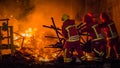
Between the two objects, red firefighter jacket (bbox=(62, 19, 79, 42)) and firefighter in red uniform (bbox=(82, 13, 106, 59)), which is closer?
red firefighter jacket (bbox=(62, 19, 79, 42))

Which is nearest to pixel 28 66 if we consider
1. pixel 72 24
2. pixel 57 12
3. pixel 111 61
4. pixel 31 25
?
pixel 72 24

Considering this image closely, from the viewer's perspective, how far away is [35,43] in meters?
18.8

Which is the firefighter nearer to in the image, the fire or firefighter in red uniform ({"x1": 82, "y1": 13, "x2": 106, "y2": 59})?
firefighter in red uniform ({"x1": 82, "y1": 13, "x2": 106, "y2": 59})

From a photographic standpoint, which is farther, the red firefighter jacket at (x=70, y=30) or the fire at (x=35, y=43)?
the fire at (x=35, y=43)

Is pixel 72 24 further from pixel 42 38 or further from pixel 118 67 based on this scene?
pixel 42 38

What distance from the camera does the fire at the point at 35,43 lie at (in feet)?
53.9

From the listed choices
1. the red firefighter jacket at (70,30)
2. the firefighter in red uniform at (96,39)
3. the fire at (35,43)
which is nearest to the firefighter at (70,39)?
the red firefighter jacket at (70,30)

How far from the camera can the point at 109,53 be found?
47.5 ft

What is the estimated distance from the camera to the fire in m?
16.4

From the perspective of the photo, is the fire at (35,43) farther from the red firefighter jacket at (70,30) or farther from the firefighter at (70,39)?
the red firefighter jacket at (70,30)

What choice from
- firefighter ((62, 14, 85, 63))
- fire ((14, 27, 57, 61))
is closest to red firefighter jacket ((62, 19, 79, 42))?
firefighter ((62, 14, 85, 63))

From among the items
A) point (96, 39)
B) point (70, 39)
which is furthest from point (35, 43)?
point (96, 39)

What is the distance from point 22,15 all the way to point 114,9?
31.2 feet

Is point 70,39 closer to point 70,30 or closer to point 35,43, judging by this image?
point 70,30
